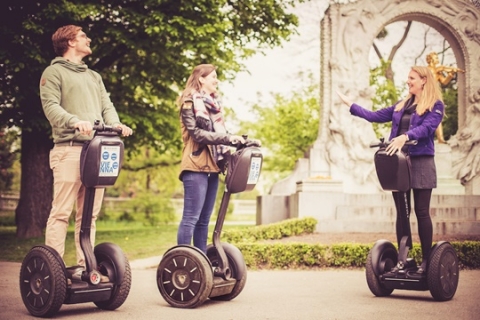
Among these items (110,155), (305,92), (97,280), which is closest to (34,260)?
(97,280)

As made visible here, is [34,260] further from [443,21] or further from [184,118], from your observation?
[443,21]

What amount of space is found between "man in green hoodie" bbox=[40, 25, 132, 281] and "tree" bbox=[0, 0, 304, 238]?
839 cm

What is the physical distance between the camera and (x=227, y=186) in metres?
5.63

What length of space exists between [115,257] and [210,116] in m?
1.44

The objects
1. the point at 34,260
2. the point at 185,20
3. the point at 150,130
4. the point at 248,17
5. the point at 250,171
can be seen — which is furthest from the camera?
the point at 248,17

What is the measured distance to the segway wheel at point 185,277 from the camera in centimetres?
546

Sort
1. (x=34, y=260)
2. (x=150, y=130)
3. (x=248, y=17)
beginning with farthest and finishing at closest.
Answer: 1. (x=248, y=17)
2. (x=150, y=130)
3. (x=34, y=260)

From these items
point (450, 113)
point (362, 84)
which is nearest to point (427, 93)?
point (362, 84)

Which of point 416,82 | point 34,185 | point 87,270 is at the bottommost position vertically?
point 87,270

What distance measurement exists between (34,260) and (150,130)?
10838 millimetres

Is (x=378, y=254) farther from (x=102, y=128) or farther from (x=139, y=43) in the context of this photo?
(x=139, y=43)

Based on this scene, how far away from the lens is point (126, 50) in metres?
16.0

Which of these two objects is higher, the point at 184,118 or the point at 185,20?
the point at 185,20

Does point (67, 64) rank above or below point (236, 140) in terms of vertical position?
above
